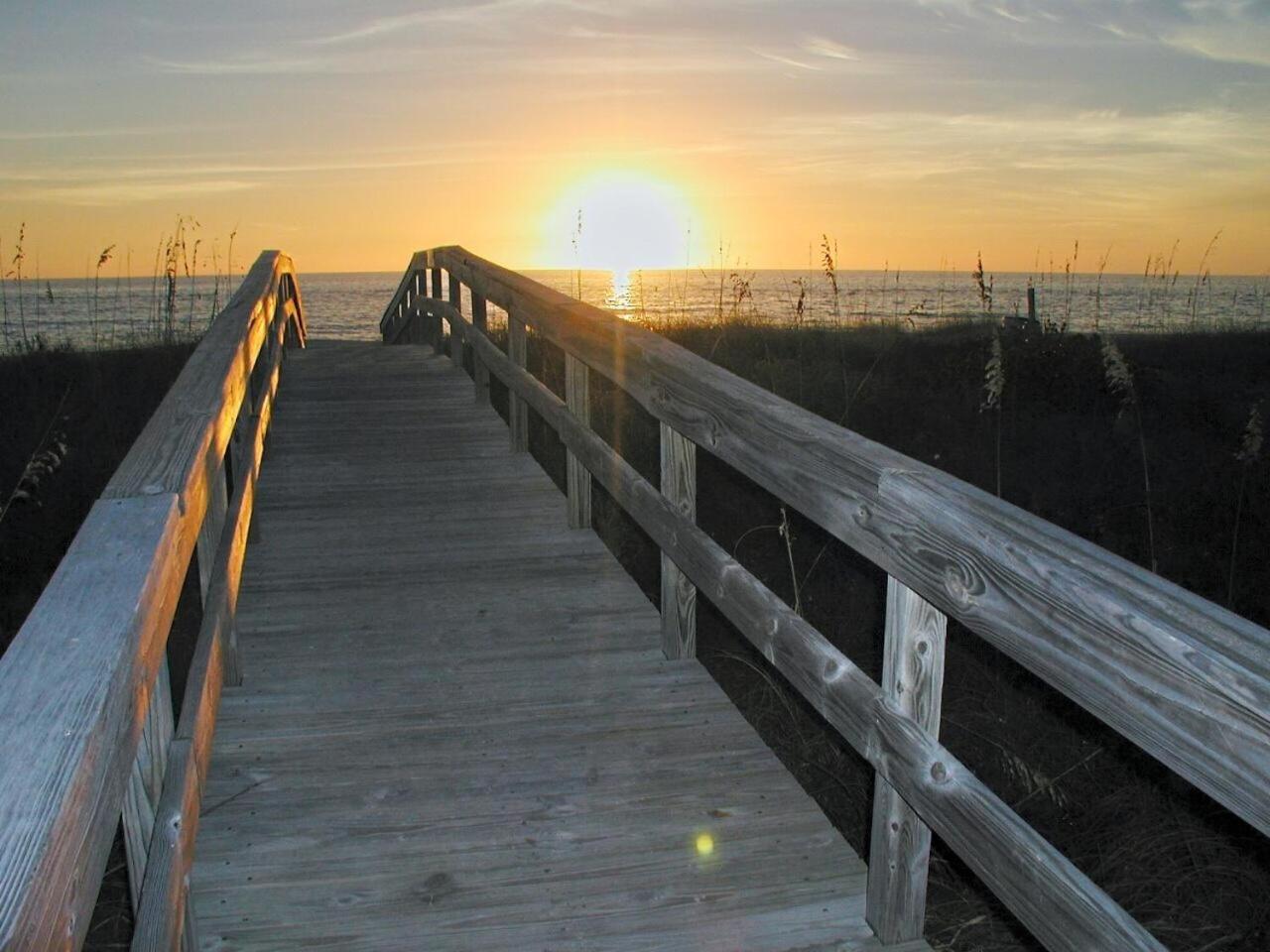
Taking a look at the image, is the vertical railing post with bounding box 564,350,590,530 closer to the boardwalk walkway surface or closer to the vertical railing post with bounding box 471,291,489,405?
the boardwalk walkway surface

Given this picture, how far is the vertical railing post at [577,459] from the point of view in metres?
5.02

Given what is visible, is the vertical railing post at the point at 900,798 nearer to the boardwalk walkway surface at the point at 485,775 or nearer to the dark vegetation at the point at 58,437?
the boardwalk walkway surface at the point at 485,775

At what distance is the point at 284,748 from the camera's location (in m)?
3.17

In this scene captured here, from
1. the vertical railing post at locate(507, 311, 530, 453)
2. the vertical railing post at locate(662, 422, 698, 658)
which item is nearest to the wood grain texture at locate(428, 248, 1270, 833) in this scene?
the vertical railing post at locate(662, 422, 698, 658)

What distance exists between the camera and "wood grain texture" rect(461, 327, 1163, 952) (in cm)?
162

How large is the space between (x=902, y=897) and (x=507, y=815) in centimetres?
102

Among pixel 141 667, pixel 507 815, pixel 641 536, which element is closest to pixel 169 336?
pixel 641 536

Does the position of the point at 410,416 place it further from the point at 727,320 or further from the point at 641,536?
the point at 727,320

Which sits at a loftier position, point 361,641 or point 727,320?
point 727,320

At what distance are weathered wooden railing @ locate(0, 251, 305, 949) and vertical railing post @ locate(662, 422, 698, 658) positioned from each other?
1.39 metres

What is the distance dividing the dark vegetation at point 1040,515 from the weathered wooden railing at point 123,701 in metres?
2.03

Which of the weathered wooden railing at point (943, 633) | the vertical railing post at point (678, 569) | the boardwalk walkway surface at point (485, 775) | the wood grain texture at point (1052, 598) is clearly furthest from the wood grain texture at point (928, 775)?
the boardwalk walkway surface at point (485, 775)

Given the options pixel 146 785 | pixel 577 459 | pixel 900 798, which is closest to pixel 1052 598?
pixel 900 798

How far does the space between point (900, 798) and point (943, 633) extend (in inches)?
15.5
